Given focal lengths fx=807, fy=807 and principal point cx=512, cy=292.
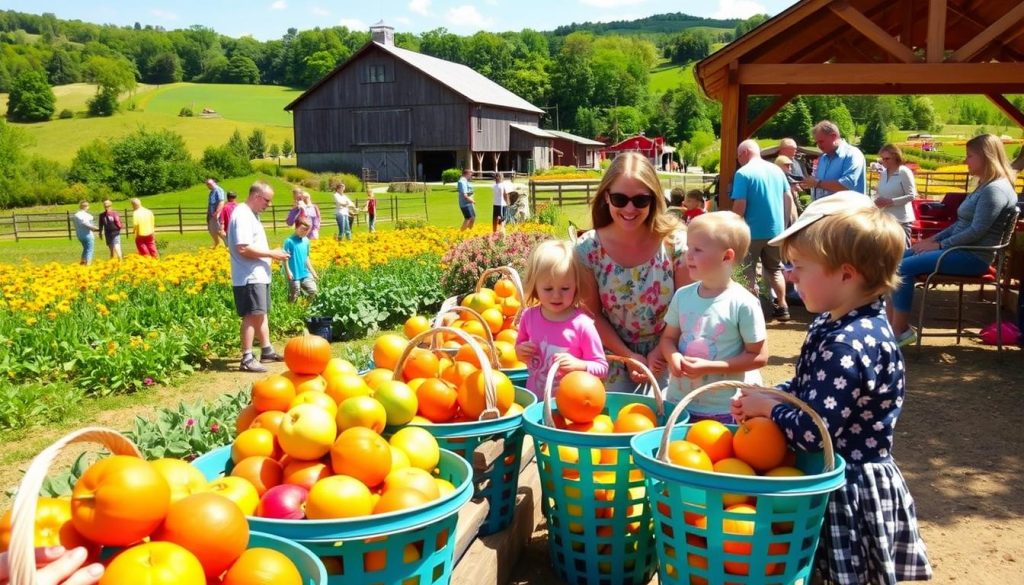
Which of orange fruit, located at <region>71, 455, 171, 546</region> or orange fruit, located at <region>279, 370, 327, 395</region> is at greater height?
orange fruit, located at <region>71, 455, 171, 546</region>

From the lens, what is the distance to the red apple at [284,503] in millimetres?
2189

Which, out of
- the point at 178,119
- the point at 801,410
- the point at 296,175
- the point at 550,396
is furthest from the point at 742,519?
the point at 178,119

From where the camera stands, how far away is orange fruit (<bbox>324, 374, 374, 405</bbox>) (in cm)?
292

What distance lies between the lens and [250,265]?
7.42 m

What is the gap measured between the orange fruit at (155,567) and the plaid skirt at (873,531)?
1880mm

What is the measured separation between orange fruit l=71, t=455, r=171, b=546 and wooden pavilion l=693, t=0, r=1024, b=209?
27.1 feet

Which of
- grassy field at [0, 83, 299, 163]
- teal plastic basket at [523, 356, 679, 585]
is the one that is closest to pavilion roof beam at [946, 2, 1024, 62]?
teal plastic basket at [523, 356, 679, 585]

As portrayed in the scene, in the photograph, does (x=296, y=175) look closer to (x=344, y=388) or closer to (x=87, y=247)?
(x=87, y=247)

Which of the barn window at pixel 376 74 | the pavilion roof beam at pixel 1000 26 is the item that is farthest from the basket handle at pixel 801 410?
the barn window at pixel 376 74

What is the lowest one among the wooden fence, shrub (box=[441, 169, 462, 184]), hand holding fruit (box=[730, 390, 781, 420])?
the wooden fence

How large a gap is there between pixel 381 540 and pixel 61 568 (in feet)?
2.48

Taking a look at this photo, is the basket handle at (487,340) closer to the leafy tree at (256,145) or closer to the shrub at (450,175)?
the shrub at (450,175)

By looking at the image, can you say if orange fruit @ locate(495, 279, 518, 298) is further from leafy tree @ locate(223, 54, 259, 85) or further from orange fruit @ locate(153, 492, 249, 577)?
leafy tree @ locate(223, 54, 259, 85)

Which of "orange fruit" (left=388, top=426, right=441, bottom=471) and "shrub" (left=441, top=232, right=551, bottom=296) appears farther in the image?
"shrub" (left=441, top=232, right=551, bottom=296)
